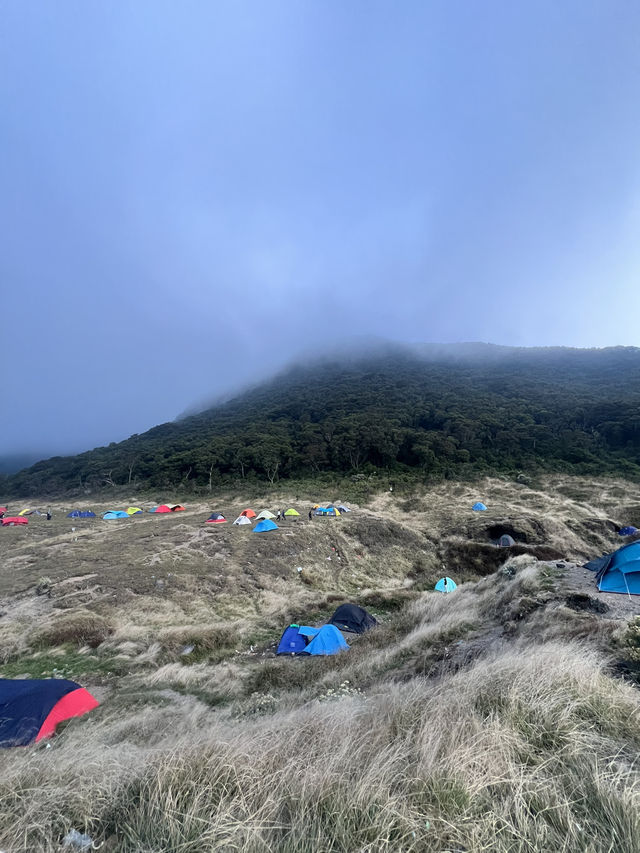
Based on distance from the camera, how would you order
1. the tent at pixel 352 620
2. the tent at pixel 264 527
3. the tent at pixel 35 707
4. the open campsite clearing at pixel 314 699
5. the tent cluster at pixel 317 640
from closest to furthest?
the open campsite clearing at pixel 314 699
the tent at pixel 35 707
the tent cluster at pixel 317 640
the tent at pixel 352 620
the tent at pixel 264 527

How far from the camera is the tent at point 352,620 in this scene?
12672 millimetres

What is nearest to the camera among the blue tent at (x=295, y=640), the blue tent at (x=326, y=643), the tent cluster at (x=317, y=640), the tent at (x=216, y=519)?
the blue tent at (x=326, y=643)

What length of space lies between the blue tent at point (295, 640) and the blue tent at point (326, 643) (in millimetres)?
319

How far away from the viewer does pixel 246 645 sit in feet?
39.2

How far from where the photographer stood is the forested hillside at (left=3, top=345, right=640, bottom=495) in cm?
4922

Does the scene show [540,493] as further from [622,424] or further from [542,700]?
[542,700]

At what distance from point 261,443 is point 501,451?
39.0 meters

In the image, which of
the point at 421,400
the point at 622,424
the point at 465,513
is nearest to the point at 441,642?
the point at 465,513

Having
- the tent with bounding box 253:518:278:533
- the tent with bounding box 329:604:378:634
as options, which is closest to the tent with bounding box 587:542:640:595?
A: the tent with bounding box 329:604:378:634

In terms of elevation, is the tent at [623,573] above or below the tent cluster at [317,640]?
above

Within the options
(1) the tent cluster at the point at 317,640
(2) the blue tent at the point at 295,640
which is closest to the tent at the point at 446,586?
(1) the tent cluster at the point at 317,640

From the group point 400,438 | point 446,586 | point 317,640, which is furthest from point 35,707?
point 400,438

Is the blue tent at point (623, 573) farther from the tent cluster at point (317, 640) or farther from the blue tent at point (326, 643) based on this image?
the blue tent at point (326, 643)

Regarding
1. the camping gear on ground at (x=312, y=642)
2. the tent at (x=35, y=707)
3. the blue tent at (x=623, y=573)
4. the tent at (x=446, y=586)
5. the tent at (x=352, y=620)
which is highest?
the tent at (x=35, y=707)
